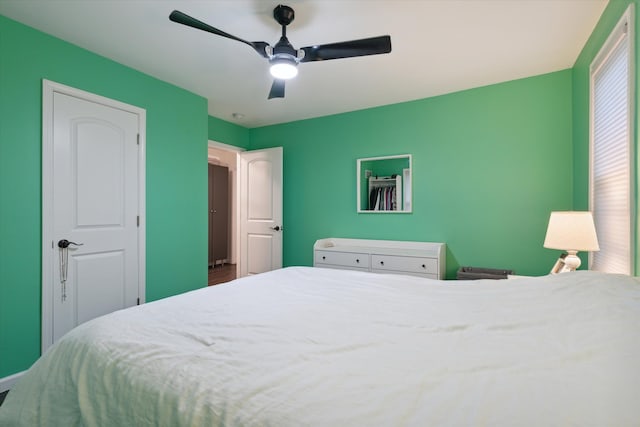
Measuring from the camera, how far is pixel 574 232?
196 centimetres

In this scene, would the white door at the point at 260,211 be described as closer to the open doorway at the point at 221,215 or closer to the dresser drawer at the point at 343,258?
the dresser drawer at the point at 343,258

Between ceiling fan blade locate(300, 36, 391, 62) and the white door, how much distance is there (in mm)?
2232

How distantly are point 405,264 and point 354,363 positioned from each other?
Answer: 2.39 m

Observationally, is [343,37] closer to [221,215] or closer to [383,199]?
[383,199]

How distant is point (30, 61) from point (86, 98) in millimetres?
366

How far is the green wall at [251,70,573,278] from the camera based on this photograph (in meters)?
2.85

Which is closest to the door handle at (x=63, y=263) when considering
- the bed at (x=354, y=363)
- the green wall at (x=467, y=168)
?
the bed at (x=354, y=363)

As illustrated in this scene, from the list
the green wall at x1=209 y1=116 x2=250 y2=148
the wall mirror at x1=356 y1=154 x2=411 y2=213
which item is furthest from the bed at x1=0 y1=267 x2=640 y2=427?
the green wall at x1=209 y1=116 x2=250 y2=148

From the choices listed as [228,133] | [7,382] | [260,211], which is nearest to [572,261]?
[260,211]

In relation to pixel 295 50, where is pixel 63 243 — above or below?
below

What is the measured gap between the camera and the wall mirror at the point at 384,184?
352cm

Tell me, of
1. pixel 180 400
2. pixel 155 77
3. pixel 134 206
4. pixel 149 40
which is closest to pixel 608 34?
pixel 180 400

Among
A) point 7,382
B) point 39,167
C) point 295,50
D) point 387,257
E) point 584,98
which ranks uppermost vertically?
point 295,50

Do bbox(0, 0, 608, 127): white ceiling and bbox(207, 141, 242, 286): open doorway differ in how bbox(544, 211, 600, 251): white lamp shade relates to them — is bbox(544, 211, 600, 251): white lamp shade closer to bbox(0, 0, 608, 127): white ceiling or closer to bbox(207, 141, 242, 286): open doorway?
bbox(0, 0, 608, 127): white ceiling
